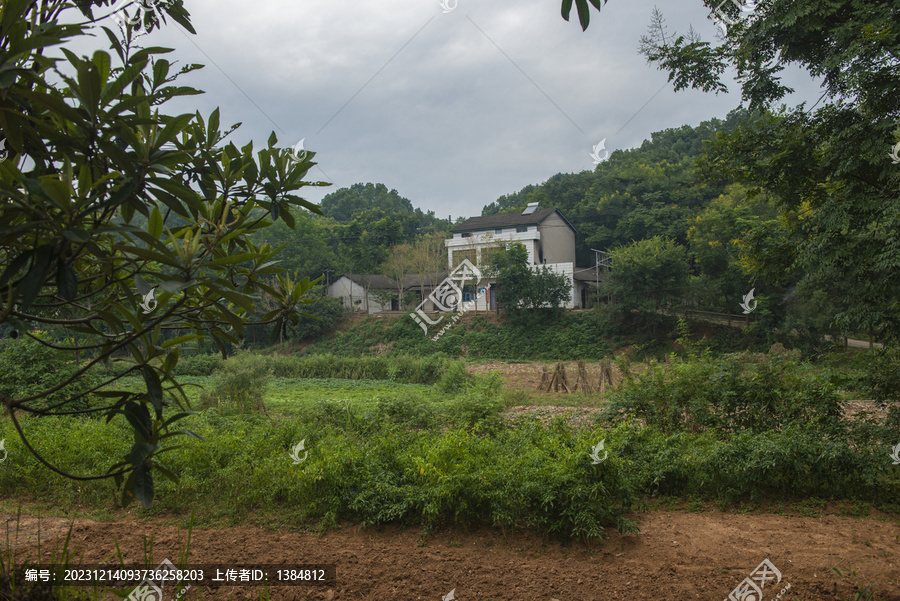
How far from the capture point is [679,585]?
2.69 meters

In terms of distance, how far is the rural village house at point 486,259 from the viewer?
2786 cm

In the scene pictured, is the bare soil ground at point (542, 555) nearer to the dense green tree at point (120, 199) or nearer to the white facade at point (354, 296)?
the dense green tree at point (120, 199)

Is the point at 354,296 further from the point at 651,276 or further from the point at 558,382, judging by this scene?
the point at 558,382

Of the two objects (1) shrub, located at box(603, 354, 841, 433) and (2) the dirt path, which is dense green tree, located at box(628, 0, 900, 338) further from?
(2) the dirt path

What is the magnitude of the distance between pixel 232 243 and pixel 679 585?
2.71 meters

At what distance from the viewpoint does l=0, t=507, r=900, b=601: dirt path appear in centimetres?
261

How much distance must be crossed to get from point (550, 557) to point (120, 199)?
2.90 m

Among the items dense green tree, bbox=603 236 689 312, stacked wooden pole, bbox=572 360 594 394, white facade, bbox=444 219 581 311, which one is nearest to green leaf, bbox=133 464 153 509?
stacked wooden pole, bbox=572 360 594 394

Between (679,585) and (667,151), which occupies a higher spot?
(667,151)

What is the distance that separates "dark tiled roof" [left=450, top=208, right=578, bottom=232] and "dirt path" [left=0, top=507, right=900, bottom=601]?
1031 inches

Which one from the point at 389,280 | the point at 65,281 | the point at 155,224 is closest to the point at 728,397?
the point at 155,224

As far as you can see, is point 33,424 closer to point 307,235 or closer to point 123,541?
point 123,541

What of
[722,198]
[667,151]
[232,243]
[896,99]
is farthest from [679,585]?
[667,151]

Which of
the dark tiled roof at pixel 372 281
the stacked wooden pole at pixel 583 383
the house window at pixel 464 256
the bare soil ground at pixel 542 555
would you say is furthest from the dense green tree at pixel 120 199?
the dark tiled roof at pixel 372 281
